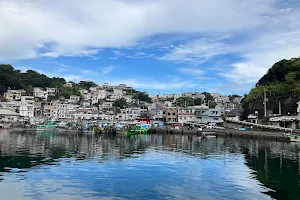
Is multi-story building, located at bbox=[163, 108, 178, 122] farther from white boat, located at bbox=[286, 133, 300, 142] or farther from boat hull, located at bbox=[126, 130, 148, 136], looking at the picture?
white boat, located at bbox=[286, 133, 300, 142]

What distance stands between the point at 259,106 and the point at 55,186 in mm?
58220

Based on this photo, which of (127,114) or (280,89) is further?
(127,114)

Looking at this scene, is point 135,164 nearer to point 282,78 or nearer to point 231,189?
point 231,189

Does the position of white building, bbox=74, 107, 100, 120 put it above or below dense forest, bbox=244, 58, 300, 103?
below

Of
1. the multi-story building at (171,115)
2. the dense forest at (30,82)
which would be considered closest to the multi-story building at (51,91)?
the dense forest at (30,82)

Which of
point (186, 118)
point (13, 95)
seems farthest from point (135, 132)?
point (13, 95)

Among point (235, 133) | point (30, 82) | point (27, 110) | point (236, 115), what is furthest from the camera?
point (30, 82)

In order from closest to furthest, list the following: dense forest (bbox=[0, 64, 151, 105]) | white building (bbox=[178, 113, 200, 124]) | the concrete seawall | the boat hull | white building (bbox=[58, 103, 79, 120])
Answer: the concrete seawall
the boat hull
white building (bbox=[178, 113, 200, 124])
white building (bbox=[58, 103, 79, 120])
dense forest (bbox=[0, 64, 151, 105])

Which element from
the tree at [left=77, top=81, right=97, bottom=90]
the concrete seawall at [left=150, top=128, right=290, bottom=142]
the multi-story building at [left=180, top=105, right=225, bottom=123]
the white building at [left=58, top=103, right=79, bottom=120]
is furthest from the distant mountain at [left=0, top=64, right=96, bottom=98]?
the concrete seawall at [left=150, top=128, right=290, bottom=142]

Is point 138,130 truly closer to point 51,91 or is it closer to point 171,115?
point 171,115

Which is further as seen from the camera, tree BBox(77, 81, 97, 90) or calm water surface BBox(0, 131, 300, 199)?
tree BBox(77, 81, 97, 90)

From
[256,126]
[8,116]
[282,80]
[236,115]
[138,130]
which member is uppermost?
[282,80]

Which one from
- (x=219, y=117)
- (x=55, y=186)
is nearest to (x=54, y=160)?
(x=55, y=186)

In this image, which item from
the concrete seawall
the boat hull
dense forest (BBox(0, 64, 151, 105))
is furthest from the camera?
dense forest (BBox(0, 64, 151, 105))
